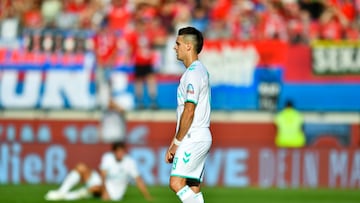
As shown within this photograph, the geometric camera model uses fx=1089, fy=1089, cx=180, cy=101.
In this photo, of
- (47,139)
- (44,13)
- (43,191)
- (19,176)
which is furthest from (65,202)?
(44,13)

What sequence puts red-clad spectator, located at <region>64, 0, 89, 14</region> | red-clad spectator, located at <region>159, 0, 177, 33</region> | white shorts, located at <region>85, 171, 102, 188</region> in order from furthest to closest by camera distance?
red-clad spectator, located at <region>64, 0, 89, 14</region> → red-clad spectator, located at <region>159, 0, 177, 33</region> → white shorts, located at <region>85, 171, 102, 188</region>

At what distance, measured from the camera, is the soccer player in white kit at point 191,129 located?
9.93 meters

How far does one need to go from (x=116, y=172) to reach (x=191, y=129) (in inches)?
328

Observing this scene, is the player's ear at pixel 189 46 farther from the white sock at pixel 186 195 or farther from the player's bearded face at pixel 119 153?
the player's bearded face at pixel 119 153

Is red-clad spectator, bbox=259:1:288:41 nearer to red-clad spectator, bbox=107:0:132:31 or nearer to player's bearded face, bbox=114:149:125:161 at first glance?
red-clad spectator, bbox=107:0:132:31

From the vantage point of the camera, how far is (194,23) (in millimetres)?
24219

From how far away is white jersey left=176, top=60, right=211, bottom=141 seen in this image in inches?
388

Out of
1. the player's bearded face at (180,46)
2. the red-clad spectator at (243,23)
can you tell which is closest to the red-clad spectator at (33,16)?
the red-clad spectator at (243,23)

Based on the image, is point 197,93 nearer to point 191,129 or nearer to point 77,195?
point 191,129

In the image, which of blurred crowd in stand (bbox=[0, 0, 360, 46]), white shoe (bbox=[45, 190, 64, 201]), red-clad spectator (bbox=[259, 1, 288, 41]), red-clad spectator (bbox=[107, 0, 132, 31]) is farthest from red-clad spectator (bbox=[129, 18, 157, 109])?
white shoe (bbox=[45, 190, 64, 201])

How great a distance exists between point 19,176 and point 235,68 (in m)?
5.43

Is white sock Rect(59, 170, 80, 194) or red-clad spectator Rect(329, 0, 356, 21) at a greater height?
red-clad spectator Rect(329, 0, 356, 21)

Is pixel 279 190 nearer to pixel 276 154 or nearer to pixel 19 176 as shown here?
pixel 276 154

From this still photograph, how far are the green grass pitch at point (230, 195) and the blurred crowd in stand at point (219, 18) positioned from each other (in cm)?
399
